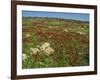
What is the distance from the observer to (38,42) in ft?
6.39

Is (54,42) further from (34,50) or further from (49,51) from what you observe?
(34,50)

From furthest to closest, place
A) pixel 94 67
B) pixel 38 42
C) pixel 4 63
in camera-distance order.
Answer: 1. pixel 94 67
2. pixel 38 42
3. pixel 4 63

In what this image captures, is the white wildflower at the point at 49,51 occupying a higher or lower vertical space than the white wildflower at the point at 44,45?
lower

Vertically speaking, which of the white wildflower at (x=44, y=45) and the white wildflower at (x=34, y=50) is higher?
the white wildflower at (x=44, y=45)

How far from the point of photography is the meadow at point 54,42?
1.92 meters

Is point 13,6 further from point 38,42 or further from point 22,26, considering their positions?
point 38,42

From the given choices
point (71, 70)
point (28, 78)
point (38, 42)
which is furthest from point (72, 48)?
point (28, 78)

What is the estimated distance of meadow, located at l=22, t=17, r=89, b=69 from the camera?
192 cm

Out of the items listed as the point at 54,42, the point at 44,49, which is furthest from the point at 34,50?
the point at 54,42

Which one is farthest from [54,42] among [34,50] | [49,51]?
[34,50]

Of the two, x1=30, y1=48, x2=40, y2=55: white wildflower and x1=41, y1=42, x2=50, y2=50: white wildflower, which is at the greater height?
x1=41, y1=42, x2=50, y2=50: white wildflower

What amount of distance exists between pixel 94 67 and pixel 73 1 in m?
0.67

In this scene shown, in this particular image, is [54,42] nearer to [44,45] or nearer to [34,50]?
[44,45]

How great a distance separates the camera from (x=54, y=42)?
2000 mm
